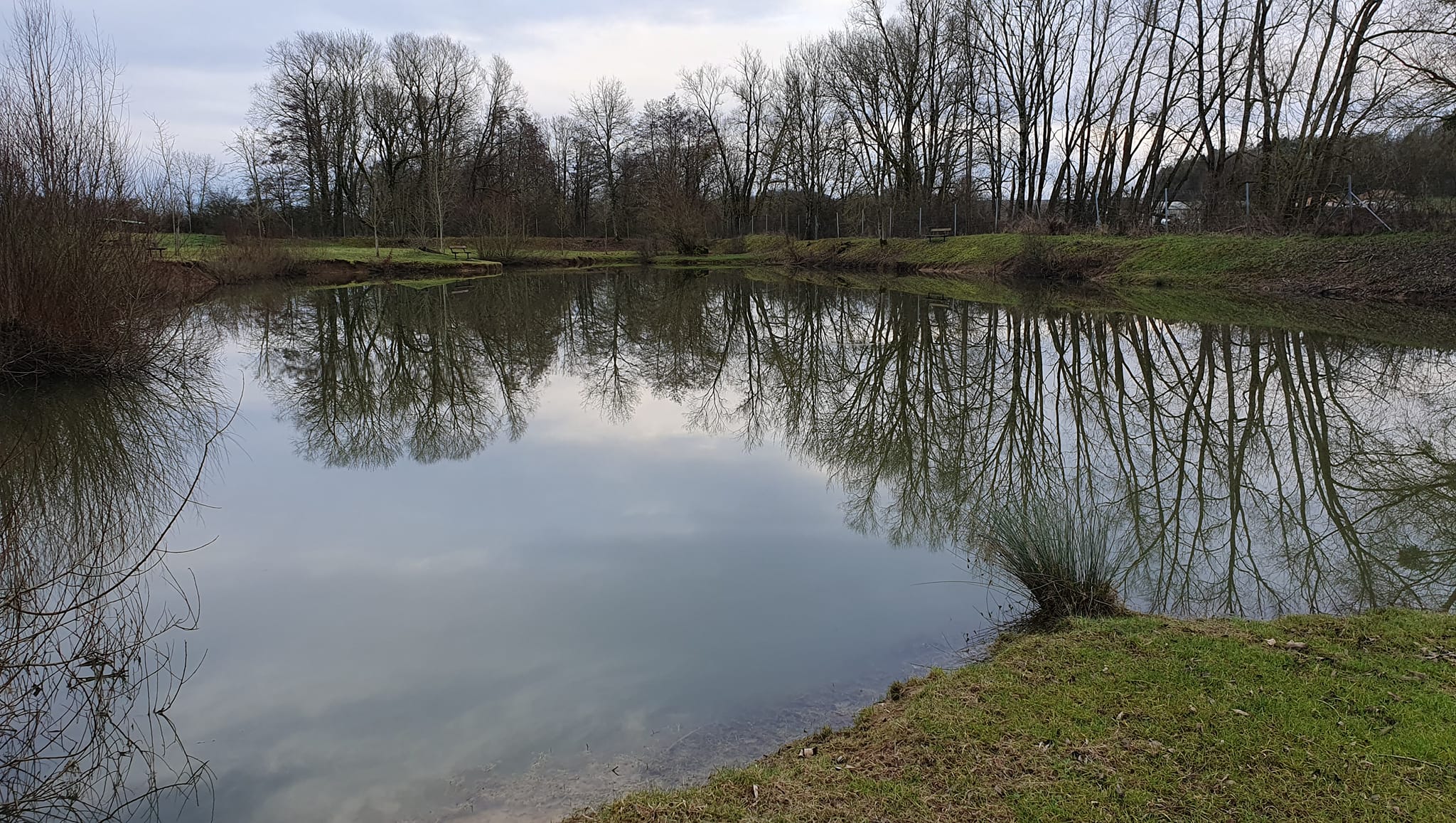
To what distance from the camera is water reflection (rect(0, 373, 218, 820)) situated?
345 centimetres

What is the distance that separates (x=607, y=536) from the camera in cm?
662

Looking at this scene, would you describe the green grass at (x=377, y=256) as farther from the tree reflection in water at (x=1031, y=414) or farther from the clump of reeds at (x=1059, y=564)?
the clump of reeds at (x=1059, y=564)

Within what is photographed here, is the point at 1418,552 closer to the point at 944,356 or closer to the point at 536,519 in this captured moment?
the point at 536,519

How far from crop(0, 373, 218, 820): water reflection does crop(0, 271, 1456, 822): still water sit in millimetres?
34

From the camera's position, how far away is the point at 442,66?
50.3m

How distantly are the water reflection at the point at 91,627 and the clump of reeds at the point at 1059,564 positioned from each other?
14.4 feet

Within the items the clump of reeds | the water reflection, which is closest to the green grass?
the water reflection

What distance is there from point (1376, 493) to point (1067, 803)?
19.4 ft

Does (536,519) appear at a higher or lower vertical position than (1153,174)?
lower

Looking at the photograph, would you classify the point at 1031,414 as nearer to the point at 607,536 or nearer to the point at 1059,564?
the point at 1059,564

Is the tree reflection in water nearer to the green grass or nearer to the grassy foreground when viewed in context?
the grassy foreground

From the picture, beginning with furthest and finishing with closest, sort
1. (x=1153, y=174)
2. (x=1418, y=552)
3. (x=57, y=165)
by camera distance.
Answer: (x=1153, y=174) < (x=57, y=165) < (x=1418, y=552)

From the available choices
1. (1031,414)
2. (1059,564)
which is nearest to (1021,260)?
(1031,414)

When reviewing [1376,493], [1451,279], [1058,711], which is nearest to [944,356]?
[1376,493]
